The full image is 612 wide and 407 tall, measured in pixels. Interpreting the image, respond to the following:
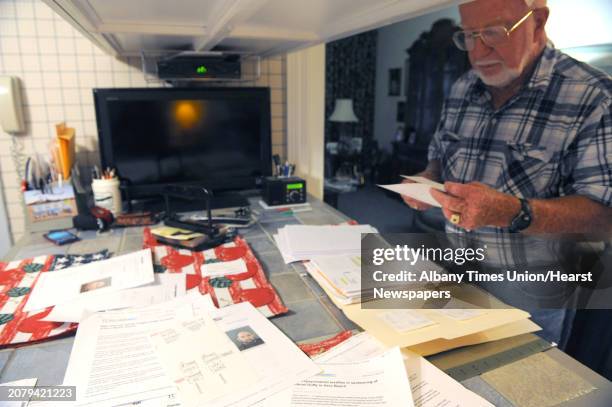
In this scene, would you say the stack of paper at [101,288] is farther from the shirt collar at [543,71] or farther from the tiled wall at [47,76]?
the shirt collar at [543,71]

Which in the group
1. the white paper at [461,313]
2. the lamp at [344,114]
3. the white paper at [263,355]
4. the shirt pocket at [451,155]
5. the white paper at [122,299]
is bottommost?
the white paper at [263,355]

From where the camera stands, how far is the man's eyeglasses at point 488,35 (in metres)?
1.22

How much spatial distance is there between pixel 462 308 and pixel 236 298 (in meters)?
0.50

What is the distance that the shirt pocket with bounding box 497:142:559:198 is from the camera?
3.82 feet

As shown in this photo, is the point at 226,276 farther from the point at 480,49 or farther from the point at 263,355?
the point at 480,49

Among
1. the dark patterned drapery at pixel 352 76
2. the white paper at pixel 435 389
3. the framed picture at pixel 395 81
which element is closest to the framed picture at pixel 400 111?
the framed picture at pixel 395 81

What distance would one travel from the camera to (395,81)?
5.28 meters

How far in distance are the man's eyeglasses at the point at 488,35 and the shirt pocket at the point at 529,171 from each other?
0.33 m

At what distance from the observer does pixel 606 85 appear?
3.54 ft

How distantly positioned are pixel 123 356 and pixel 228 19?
2.54 feet

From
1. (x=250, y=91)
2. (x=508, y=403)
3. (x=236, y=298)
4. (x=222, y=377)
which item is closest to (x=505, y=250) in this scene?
(x=508, y=403)

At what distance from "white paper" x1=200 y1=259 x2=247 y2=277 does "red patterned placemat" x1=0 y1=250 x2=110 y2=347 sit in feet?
1.08

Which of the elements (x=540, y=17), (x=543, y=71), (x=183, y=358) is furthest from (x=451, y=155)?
(x=183, y=358)

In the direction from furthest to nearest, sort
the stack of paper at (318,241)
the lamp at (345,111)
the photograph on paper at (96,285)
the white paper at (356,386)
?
the lamp at (345,111), the stack of paper at (318,241), the photograph on paper at (96,285), the white paper at (356,386)
